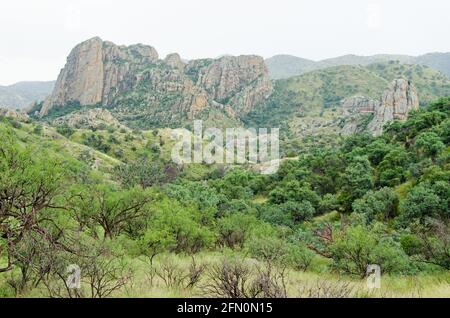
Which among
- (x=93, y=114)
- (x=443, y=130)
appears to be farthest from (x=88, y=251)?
(x=93, y=114)

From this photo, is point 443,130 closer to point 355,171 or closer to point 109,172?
point 355,171

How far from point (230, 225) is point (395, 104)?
Answer: 306 feet

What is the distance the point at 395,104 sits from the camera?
108688 mm

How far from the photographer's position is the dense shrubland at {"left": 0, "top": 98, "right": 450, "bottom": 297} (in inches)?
416

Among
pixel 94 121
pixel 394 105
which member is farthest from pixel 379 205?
pixel 94 121

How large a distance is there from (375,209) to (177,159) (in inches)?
2644

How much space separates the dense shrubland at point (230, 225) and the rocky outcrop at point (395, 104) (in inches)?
1600

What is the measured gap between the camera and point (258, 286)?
28.8 ft

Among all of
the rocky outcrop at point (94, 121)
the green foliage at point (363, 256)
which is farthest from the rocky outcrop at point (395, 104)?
the green foliage at point (363, 256)

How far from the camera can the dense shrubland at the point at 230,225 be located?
10570 millimetres

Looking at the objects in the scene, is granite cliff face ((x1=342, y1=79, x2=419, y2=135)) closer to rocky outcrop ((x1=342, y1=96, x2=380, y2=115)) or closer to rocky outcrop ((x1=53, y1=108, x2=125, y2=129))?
rocky outcrop ((x1=342, y1=96, x2=380, y2=115))

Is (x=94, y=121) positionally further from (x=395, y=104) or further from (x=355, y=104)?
(x=355, y=104)

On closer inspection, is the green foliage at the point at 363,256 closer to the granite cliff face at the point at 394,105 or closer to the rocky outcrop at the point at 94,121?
the granite cliff face at the point at 394,105
